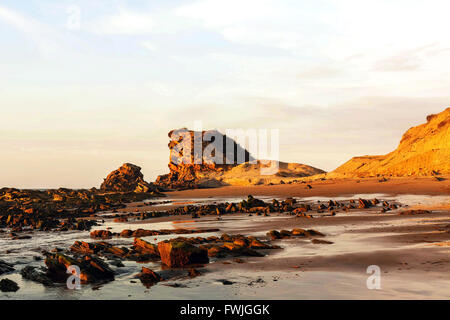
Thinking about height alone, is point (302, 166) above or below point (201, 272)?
above

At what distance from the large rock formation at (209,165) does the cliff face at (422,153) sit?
88.8 feet

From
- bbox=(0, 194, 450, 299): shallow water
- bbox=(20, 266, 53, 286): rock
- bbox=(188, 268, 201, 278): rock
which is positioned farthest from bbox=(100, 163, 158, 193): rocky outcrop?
bbox=(188, 268, 201, 278): rock

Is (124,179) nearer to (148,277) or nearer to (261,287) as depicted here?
(148,277)

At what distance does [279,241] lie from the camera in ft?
66.9

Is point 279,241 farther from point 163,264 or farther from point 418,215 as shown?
point 418,215

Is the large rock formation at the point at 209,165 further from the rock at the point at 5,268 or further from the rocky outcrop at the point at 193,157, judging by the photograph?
the rock at the point at 5,268

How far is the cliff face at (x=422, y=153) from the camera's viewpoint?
68000 mm

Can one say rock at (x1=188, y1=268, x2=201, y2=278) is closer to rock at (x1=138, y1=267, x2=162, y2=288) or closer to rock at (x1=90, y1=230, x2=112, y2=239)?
rock at (x1=138, y1=267, x2=162, y2=288)

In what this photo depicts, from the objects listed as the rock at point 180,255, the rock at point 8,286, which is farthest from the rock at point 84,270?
the rock at point 180,255

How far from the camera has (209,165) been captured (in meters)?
131

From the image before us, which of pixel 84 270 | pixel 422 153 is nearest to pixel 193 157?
pixel 422 153

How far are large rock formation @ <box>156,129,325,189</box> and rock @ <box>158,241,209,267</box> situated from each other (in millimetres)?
90478

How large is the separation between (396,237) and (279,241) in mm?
5326
